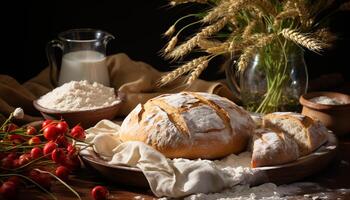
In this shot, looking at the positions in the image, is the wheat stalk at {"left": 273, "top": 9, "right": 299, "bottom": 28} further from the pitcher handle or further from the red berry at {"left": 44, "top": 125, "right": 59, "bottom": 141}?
the pitcher handle

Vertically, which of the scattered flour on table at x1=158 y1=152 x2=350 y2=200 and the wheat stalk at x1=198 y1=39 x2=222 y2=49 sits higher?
the wheat stalk at x1=198 y1=39 x2=222 y2=49

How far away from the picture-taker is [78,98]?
2.26 meters

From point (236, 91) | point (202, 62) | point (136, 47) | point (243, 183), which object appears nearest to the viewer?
point (243, 183)

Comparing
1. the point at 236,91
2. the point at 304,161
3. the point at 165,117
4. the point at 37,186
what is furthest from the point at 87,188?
the point at 236,91

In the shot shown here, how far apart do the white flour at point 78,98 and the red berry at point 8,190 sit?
0.57 m

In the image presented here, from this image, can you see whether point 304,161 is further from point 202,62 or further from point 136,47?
point 136,47

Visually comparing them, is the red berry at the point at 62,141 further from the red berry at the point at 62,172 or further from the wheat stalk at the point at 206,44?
the wheat stalk at the point at 206,44

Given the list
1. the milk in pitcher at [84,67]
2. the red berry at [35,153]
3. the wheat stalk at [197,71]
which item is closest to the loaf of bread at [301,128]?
the wheat stalk at [197,71]

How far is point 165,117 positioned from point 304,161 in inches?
14.7

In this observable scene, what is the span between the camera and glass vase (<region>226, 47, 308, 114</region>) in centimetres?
221

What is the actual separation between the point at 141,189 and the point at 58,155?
0.75ft

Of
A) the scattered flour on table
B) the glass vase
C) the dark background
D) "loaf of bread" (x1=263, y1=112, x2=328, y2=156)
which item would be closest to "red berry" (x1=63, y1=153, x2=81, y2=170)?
the scattered flour on table

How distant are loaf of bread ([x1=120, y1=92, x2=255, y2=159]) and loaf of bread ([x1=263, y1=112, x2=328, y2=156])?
6cm

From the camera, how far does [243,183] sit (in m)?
1.74
